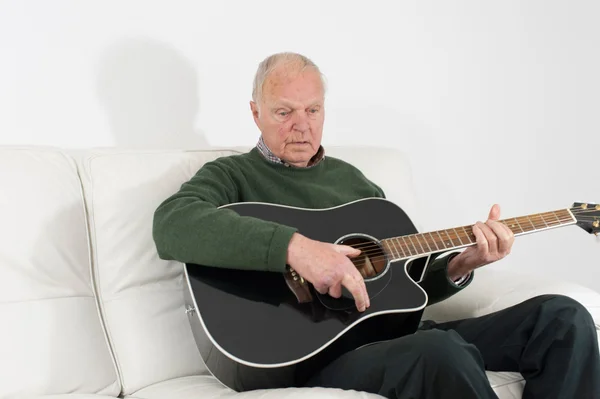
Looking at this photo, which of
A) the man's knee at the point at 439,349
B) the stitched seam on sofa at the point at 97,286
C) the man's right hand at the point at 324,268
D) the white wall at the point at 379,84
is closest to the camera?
the man's knee at the point at 439,349

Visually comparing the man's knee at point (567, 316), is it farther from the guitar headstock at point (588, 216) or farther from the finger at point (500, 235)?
the guitar headstock at point (588, 216)

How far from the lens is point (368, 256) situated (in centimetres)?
140

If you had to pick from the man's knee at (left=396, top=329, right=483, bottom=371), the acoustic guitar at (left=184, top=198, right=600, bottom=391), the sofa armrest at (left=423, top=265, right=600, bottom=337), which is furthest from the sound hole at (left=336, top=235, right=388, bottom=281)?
the sofa armrest at (left=423, top=265, right=600, bottom=337)

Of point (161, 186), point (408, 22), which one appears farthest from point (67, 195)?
point (408, 22)

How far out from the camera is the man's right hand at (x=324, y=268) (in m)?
1.21

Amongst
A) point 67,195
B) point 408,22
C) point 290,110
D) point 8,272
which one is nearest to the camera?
point 8,272

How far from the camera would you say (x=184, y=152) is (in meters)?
1.67

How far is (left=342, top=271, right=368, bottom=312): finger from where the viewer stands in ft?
3.99

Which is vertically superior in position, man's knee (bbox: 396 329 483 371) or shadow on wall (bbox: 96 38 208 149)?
shadow on wall (bbox: 96 38 208 149)

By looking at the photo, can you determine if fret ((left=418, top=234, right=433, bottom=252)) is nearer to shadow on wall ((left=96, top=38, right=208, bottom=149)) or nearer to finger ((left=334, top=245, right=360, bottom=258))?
finger ((left=334, top=245, right=360, bottom=258))

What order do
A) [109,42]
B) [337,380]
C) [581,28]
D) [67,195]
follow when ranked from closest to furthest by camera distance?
[337,380] < [67,195] < [109,42] < [581,28]

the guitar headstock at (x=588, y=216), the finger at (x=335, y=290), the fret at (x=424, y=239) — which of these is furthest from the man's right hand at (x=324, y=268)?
the guitar headstock at (x=588, y=216)

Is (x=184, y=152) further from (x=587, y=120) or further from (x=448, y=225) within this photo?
(x=587, y=120)

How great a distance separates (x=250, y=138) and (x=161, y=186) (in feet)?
2.00
